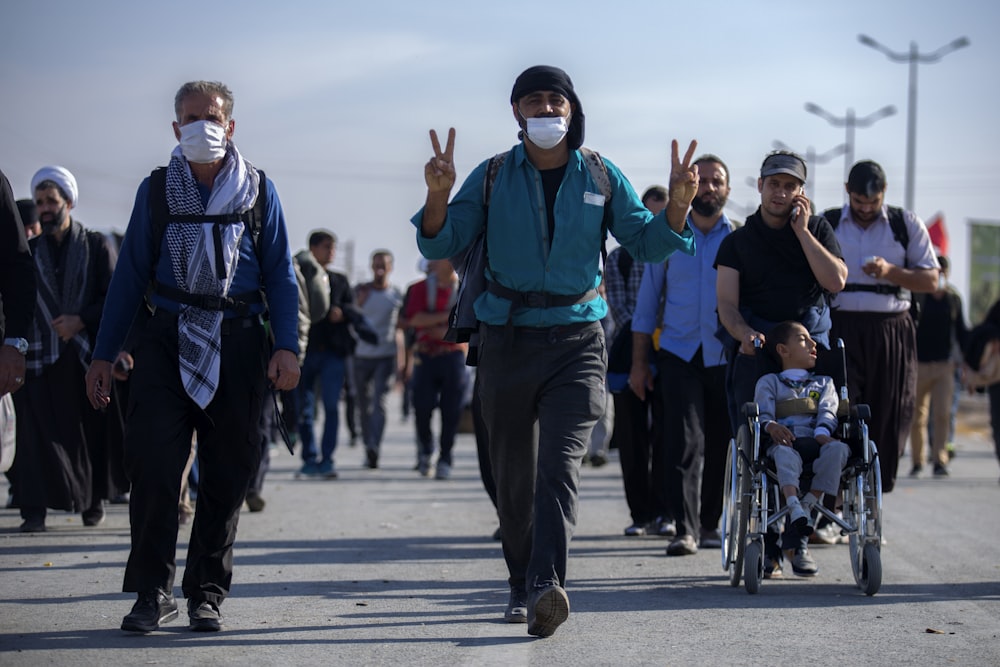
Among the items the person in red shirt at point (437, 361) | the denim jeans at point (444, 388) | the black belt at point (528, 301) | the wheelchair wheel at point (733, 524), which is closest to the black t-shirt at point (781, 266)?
the wheelchair wheel at point (733, 524)

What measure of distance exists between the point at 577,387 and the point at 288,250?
1389 mm

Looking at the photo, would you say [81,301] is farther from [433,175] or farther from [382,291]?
[382,291]

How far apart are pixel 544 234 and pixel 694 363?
3402 mm

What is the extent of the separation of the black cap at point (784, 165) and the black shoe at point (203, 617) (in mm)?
3976

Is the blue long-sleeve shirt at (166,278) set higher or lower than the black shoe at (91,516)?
higher

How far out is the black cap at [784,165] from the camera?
8555mm

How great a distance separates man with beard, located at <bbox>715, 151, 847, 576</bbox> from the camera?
28.1 feet

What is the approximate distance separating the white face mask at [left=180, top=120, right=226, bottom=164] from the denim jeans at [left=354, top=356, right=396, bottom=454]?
34.8 feet

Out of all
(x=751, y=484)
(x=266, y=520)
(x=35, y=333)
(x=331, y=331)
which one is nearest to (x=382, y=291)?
(x=331, y=331)

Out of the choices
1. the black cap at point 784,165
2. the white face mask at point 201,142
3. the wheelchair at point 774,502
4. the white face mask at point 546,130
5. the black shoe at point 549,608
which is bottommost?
the black shoe at point 549,608

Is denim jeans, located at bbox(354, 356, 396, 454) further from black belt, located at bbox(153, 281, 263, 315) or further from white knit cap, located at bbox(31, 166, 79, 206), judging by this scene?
black belt, located at bbox(153, 281, 263, 315)

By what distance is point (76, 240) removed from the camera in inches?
401

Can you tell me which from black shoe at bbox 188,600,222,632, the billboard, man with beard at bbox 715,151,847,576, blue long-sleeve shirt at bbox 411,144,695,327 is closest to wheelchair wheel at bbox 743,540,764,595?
man with beard at bbox 715,151,847,576

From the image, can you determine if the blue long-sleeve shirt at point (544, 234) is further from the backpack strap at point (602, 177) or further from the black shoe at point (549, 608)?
the black shoe at point (549, 608)
